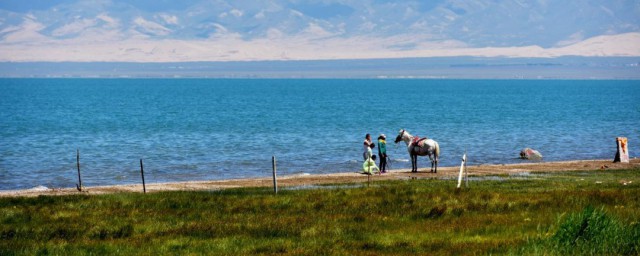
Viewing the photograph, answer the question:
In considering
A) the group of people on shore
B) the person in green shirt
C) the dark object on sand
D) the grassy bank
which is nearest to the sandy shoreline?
the group of people on shore

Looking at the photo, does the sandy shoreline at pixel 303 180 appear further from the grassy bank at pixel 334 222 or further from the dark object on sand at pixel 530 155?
the dark object on sand at pixel 530 155

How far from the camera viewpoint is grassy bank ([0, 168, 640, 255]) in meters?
17.2

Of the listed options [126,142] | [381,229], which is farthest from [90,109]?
[381,229]

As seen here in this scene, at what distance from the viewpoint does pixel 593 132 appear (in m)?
84.2

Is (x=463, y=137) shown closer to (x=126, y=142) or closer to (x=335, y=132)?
(x=335, y=132)

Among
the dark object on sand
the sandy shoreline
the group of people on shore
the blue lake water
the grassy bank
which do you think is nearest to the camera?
the grassy bank

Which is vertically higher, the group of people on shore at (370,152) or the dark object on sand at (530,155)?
the group of people on shore at (370,152)

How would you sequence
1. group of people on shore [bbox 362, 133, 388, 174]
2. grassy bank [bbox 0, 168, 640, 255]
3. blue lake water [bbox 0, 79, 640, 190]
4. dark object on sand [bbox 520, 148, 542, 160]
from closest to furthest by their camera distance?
grassy bank [bbox 0, 168, 640, 255]
group of people on shore [bbox 362, 133, 388, 174]
blue lake water [bbox 0, 79, 640, 190]
dark object on sand [bbox 520, 148, 542, 160]

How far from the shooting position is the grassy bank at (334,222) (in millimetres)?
17219

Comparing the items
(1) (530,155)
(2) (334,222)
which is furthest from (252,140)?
(2) (334,222)

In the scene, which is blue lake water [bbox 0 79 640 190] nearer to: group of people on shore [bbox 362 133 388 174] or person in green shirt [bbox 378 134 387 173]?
group of people on shore [bbox 362 133 388 174]

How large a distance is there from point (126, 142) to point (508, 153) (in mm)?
28241

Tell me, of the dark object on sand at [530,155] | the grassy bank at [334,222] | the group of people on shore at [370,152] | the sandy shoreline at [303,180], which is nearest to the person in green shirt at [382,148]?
the group of people on shore at [370,152]

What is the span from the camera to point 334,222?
2138 cm
